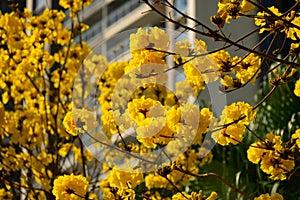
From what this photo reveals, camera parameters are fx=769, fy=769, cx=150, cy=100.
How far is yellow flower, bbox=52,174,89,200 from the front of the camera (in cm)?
255

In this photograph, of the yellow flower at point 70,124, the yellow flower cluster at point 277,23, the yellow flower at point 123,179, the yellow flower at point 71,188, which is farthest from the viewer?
the yellow flower at point 70,124

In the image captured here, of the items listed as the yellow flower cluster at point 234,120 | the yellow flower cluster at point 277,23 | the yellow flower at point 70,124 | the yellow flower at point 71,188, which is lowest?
the yellow flower at point 71,188

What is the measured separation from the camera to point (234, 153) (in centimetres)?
689

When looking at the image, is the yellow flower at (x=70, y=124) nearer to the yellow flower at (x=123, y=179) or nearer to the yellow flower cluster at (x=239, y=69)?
the yellow flower at (x=123, y=179)

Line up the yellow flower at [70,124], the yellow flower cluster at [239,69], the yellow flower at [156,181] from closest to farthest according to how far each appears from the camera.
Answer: the yellow flower cluster at [239,69] < the yellow flower at [70,124] < the yellow flower at [156,181]

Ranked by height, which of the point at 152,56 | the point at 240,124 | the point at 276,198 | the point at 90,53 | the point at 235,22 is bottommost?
the point at 276,198

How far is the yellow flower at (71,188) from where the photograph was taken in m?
2.55

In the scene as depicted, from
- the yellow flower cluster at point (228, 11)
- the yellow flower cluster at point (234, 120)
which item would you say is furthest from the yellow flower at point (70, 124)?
the yellow flower cluster at point (228, 11)

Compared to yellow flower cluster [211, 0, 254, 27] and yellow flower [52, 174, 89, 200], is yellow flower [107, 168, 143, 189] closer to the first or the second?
yellow flower [52, 174, 89, 200]

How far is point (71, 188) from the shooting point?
101 inches

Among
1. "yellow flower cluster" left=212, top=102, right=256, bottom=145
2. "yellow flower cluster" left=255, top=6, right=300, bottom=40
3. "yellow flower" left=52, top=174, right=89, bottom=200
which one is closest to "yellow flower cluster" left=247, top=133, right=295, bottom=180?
"yellow flower cluster" left=212, top=102, right=256, bottom=145

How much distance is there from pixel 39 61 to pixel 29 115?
382 millimetres

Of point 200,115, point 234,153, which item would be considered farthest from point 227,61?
point 234,153

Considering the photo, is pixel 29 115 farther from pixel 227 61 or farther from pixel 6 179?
pixel 227 61
